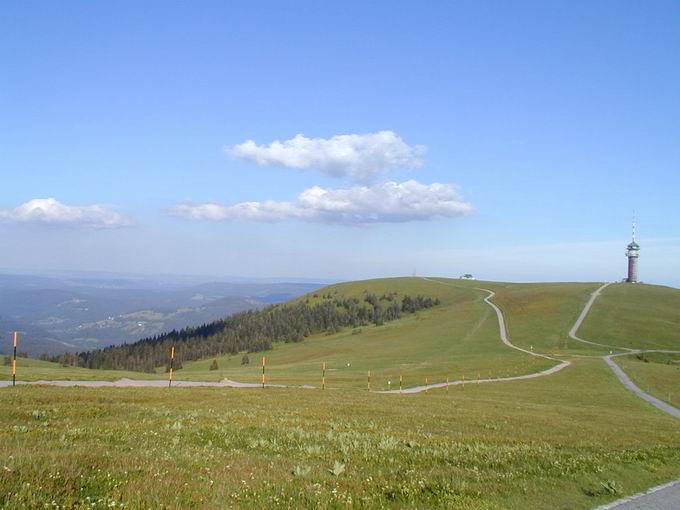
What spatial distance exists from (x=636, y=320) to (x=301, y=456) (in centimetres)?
10203

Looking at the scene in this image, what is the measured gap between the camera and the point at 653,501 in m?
10.5

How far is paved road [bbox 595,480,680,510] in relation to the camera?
9.91 meters

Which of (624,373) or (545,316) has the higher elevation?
(545,316)

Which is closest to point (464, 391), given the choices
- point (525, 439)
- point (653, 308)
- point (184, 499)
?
point (525, 439)

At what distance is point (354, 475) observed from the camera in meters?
9.95

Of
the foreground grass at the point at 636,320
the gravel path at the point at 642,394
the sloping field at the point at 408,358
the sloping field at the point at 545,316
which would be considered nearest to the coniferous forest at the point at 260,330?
the sloping field at the point at 408,358

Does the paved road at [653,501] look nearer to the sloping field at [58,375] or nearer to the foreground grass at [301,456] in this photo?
the foreground grass at [301,456]

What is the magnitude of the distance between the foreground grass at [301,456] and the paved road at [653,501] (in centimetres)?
31

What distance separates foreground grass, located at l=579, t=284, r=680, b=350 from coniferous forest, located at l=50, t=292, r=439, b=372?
51.1 metres

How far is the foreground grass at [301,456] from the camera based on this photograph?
7852 mm

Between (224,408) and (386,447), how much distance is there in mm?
9459

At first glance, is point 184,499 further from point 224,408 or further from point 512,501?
point 224,408

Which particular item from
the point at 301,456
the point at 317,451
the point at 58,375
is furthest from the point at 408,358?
the point at 301,456

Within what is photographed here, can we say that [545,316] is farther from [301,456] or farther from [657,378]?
[301,456]
